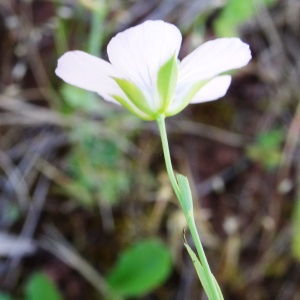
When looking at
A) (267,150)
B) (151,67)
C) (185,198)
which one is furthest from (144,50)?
(267,150)

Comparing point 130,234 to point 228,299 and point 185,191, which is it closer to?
point 228,299

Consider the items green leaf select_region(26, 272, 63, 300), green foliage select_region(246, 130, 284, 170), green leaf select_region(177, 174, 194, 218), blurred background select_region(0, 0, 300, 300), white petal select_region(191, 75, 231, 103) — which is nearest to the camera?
green leaf select_region(177, 174, 194, 218)

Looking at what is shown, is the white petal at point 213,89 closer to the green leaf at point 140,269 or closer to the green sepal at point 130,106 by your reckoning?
the green sepal at point 130,106

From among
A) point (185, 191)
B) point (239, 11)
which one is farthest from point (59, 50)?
point (185, 191)

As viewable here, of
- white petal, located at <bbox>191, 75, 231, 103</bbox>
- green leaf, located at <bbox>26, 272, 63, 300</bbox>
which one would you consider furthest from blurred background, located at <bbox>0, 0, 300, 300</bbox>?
white petal, located at <bbox>191, 75, 231, 103</bbox>

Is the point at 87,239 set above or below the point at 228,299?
above

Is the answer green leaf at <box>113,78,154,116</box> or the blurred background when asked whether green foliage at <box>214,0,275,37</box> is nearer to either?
the blurred background
